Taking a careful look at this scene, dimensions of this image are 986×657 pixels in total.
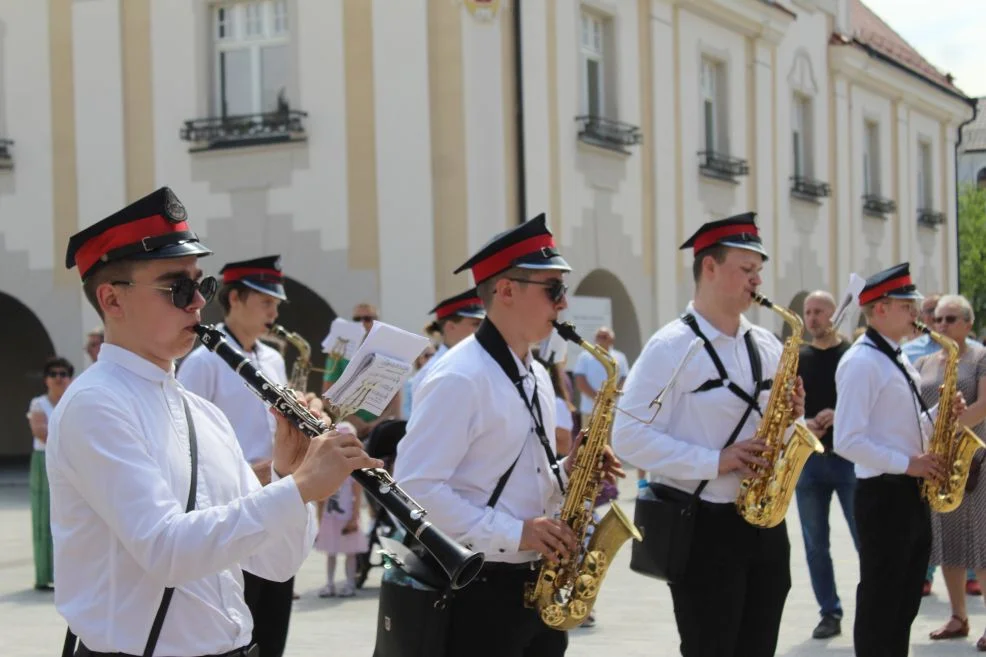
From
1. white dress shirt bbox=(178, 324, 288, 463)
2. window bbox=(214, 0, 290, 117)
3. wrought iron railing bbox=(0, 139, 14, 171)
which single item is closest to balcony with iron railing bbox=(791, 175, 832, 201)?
window bbox=(214, 0, 290, 117)

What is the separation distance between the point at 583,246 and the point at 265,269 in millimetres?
11975

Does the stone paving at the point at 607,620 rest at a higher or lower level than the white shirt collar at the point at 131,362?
lower

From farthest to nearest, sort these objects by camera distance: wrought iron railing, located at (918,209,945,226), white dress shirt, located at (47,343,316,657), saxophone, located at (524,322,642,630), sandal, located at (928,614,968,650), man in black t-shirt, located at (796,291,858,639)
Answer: wrought iron railing, located at (918,209,945,226) → man in black t-shirt, located at (796,291,858,639) → sandal, located at (928,614,968,650) → saxophone, located at (524,322,642,630) → white dress shirt, located at (47,343,316,657)

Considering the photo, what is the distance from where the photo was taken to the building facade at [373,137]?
1641 cm

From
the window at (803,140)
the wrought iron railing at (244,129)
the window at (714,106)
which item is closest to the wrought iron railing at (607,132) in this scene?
the window at (714,106)

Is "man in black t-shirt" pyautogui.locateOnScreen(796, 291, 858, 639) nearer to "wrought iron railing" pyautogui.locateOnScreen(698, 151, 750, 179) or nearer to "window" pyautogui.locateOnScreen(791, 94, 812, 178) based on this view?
"wrought iron railing" pyautogui.locateOnScreen(698, 151, 750, 179)

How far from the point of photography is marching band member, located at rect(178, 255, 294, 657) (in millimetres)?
5535

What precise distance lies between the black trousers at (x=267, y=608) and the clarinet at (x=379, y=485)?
2261 mm

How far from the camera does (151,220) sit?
10.9 feet

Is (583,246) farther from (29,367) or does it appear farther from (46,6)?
(29,367)

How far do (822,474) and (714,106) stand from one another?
14.1 m

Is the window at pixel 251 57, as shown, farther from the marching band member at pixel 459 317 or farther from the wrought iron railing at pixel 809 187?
the wrought iron railing at pixel 809 187

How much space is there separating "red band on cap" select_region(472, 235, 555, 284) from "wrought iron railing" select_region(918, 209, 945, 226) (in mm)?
27042

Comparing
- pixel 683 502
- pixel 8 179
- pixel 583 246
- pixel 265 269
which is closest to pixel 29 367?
pixel 8 179
